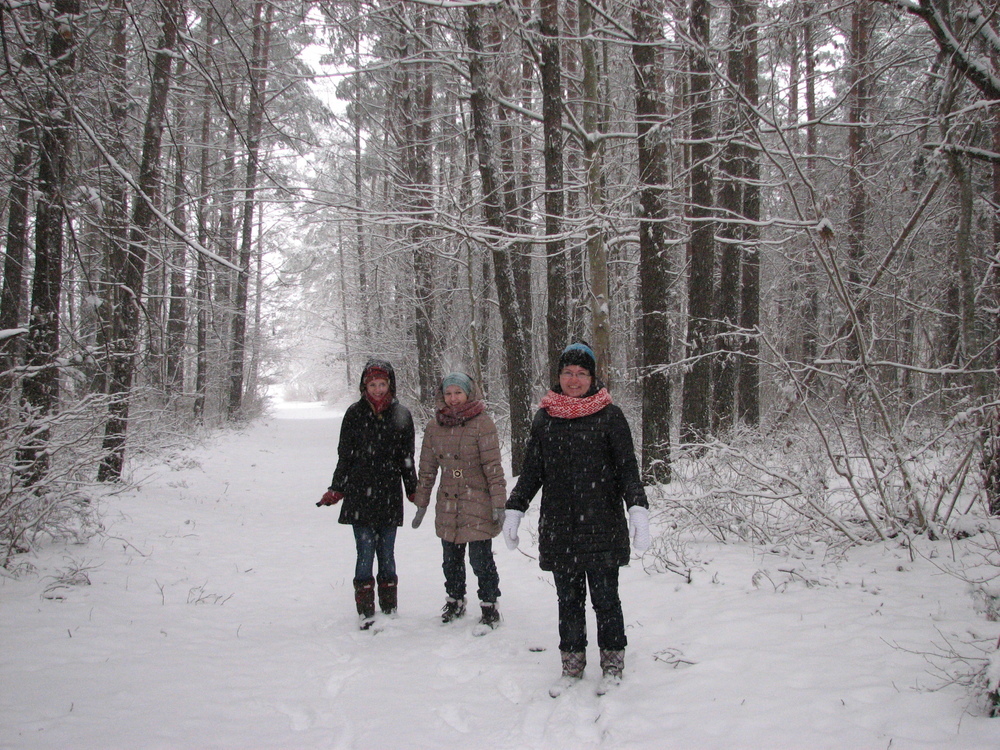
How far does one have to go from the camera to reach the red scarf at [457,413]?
4.67 metres

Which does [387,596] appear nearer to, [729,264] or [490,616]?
[490,616]

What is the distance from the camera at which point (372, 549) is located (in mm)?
4766

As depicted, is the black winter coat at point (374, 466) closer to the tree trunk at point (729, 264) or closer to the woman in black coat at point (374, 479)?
the woman in black coat at point (374, 479)

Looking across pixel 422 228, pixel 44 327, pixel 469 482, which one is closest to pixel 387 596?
pixel 469 482

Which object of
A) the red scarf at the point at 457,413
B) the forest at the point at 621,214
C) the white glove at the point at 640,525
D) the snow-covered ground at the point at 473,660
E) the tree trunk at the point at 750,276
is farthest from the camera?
the tree trunk at the point at 750,276

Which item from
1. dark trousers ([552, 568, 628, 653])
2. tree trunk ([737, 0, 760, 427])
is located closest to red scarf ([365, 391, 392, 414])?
dark trousers ([552, 568, 628, 653])

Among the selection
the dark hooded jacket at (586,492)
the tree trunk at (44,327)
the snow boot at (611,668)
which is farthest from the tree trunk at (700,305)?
the tree trunk at (44,327)

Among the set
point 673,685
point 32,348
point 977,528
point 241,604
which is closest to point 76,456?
point 32,348

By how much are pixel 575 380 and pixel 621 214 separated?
5309 mm

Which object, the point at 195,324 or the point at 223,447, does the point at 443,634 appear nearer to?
the point at 223,447

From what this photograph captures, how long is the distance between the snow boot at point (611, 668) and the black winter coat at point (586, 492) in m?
0.51

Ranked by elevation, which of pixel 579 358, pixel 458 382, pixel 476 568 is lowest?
pixel 476 568

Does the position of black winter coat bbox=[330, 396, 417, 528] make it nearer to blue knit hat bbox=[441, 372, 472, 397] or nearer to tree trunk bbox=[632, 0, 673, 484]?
blue knit hat bbox=[441, 372, 472, 397]

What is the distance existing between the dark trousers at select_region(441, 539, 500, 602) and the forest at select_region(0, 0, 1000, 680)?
1.85m
